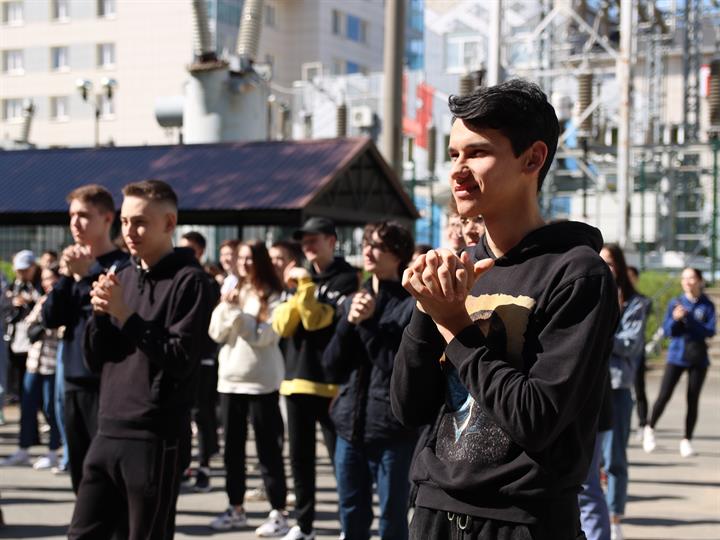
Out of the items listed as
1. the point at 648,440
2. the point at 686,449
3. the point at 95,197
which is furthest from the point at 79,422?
the point at 648,440

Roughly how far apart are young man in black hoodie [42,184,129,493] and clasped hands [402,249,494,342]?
366cm

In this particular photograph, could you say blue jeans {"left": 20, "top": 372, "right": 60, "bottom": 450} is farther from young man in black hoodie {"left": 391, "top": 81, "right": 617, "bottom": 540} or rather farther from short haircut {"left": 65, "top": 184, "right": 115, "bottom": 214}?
young man in black hoodie {"left": 391, "top": 81, "right": 617, "bottom": 540}

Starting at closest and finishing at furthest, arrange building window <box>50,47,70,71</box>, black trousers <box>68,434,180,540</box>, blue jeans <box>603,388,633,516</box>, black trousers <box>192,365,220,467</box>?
black trousers <box>68,434,180,540</box>
blue jeans <box>603,388,633,516</box>
black trousers <box>192,365,220,467</box>
building window <box>50,47,70,71</box>

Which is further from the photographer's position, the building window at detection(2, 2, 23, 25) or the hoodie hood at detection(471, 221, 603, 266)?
the building window at detection(2, 2, 23, 25)

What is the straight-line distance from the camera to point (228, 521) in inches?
329

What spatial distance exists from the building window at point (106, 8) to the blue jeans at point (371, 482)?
65118 millimetres

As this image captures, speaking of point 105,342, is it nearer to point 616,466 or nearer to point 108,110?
point 616,466

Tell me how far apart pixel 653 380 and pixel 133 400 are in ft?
52.6

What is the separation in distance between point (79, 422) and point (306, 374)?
1785mm

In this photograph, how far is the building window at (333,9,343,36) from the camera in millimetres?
74250

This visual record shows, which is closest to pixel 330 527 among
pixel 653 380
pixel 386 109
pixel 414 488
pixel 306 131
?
pixel 414 488

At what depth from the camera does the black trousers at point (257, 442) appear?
325 inches

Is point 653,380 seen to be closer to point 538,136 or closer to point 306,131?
point 538,136

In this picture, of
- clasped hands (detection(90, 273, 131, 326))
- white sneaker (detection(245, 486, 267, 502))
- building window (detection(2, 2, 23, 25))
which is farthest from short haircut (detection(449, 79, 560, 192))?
building window (detection(2, 2, 23, 25))
